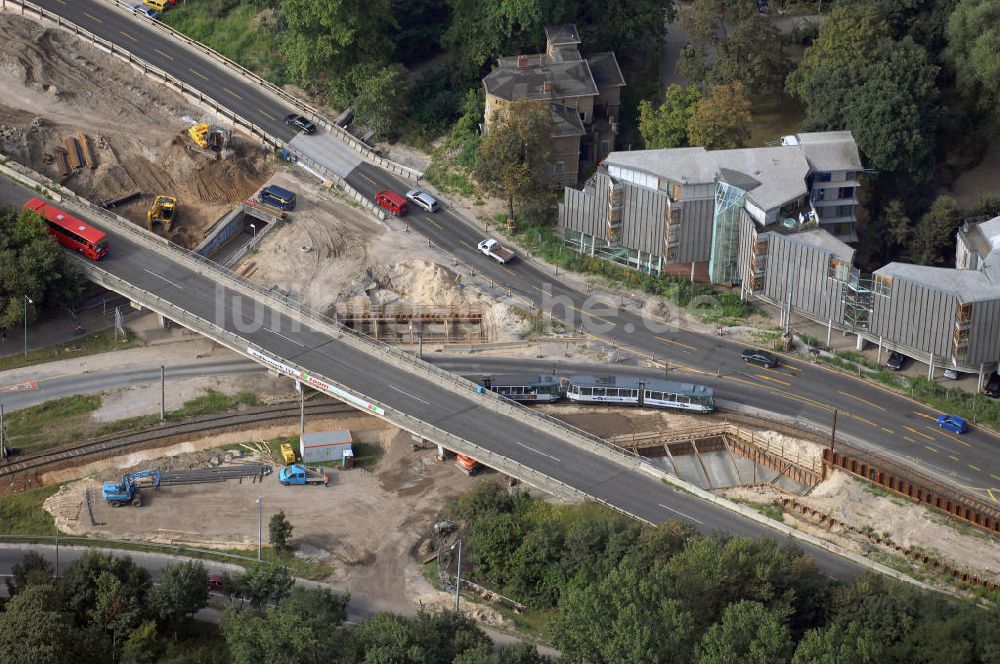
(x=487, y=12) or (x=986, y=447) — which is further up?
(x=487, y=12)

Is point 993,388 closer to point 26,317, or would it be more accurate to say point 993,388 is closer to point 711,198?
point 711,198

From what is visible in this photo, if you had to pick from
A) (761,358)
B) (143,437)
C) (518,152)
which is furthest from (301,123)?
(761,358)

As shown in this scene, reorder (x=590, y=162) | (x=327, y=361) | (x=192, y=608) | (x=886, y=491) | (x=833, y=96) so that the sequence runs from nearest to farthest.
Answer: (x=192, y=608) < (x=886, y=491) < (x=327, y=361) < (x=833, y=96) < (x=590, y=162)

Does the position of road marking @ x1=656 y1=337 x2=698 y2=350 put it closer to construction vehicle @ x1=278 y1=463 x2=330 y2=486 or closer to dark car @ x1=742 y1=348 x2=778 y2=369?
dark car @ x1=742 y1=348 x2=778 y2=369

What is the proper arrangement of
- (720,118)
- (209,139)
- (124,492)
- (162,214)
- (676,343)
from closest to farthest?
(124,492) < (676,343) < (720,118) < (162,214) < (209,139)

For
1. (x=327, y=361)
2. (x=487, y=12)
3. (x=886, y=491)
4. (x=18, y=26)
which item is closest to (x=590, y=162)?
(x=487, y=12)

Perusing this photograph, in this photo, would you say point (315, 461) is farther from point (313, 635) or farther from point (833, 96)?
point (833, 96)

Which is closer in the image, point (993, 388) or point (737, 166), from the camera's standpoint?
point (993, 388)

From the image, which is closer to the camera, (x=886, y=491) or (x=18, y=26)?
(x=886, y=491)
